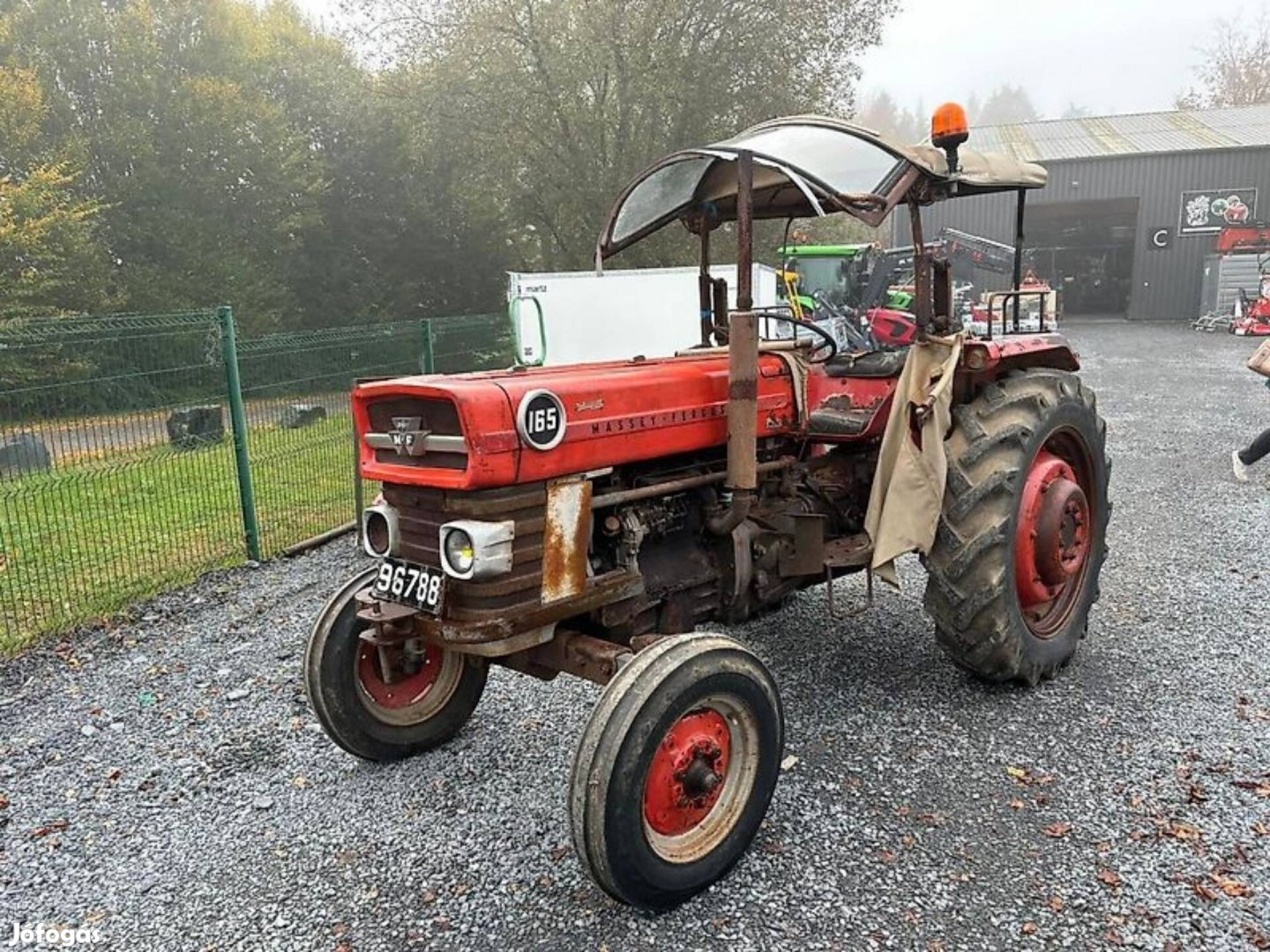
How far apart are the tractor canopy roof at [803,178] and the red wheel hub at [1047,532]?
3.98 ft

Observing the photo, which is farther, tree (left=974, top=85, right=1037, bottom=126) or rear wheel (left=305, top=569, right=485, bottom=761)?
tree (left=974, top=85, right=1037, bottom=126)

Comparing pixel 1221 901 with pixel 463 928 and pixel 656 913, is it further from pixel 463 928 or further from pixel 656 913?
pixel 463 928

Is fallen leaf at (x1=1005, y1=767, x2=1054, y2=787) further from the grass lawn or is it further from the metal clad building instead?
the metal clad building

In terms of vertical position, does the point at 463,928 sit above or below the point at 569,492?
below

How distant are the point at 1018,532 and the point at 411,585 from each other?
238 cm

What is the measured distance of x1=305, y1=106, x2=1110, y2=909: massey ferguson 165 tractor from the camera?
8.48 feet

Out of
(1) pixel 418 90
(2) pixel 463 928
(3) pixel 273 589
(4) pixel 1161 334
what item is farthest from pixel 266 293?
(4) pixel 1161 334

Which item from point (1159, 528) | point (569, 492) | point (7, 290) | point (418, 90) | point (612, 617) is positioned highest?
point (418, 90)

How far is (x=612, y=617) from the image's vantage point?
305 centimetres

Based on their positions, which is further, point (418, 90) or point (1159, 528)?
point (418, 90)

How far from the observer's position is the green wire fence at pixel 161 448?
15.7 ft

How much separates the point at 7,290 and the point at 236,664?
446 inches

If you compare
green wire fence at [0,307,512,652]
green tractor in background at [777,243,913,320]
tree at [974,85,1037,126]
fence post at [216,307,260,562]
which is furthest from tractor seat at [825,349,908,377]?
tree at [974,85,1037,126]

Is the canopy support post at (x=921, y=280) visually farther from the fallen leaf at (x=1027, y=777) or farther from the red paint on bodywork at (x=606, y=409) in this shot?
the fallen leaf at (x=1027, y=777)
